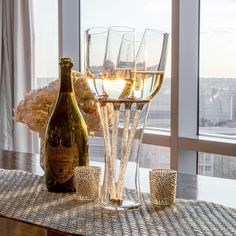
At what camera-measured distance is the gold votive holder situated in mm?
1190

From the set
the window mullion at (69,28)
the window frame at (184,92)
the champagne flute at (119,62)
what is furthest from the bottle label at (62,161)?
the window mullion at (69,28)

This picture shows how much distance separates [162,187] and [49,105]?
17.1 inches

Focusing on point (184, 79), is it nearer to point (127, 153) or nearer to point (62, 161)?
point (62, 161)

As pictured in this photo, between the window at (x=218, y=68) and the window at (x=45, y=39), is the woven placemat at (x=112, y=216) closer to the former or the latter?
the window at (x=218, y=68)

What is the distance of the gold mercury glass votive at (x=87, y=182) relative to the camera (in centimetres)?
123

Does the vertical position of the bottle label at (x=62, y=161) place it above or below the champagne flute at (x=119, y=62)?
below

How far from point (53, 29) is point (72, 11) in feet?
0.80

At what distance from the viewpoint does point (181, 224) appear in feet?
3.40

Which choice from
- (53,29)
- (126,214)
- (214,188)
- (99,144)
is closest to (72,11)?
(53,29)

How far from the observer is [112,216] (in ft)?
3.60

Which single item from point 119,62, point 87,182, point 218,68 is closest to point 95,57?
point 119,62

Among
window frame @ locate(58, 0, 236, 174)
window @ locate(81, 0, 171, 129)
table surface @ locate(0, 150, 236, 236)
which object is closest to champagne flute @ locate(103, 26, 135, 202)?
table surface @ locate(0, 150, 236, 236)

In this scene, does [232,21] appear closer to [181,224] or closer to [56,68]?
[56,68]

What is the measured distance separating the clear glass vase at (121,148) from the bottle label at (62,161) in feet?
0.57
